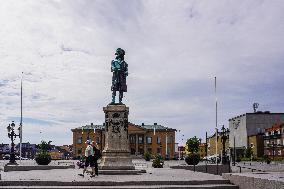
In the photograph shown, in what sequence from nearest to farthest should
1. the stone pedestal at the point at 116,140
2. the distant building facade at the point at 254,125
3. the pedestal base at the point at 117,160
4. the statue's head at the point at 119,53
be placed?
the pedestal base at the point at 117,160, the stone pedestal at the point at 116,140, the statue's head at the point at 119,53, the distant building facade at the point at 254,125

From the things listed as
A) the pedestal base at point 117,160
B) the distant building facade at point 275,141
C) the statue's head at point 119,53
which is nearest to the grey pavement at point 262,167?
the pedestal base at point 117,160

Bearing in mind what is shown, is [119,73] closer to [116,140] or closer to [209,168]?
[116,140]

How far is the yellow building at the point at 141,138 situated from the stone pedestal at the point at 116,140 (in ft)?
308

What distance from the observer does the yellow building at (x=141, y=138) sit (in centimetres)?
12094

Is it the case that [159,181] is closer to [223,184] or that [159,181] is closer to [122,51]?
[223,184]

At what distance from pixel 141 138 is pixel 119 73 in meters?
97.5

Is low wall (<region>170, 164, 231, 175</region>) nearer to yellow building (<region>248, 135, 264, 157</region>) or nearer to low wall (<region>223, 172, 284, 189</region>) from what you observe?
low wall (<region>223, 172, 284, 189</region>)

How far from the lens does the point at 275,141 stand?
9375cm

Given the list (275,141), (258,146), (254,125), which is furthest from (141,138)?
(275,141)

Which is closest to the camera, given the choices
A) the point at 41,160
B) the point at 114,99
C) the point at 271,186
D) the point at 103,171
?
the point at 271,186

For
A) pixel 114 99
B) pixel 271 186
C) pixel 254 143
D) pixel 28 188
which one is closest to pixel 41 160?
pixel 114 99

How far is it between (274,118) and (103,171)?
315ft

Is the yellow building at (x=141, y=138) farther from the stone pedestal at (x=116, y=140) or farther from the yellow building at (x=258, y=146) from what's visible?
the stone pedestal at (x=116, y=140)

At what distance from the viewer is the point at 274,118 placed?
111312 mm
